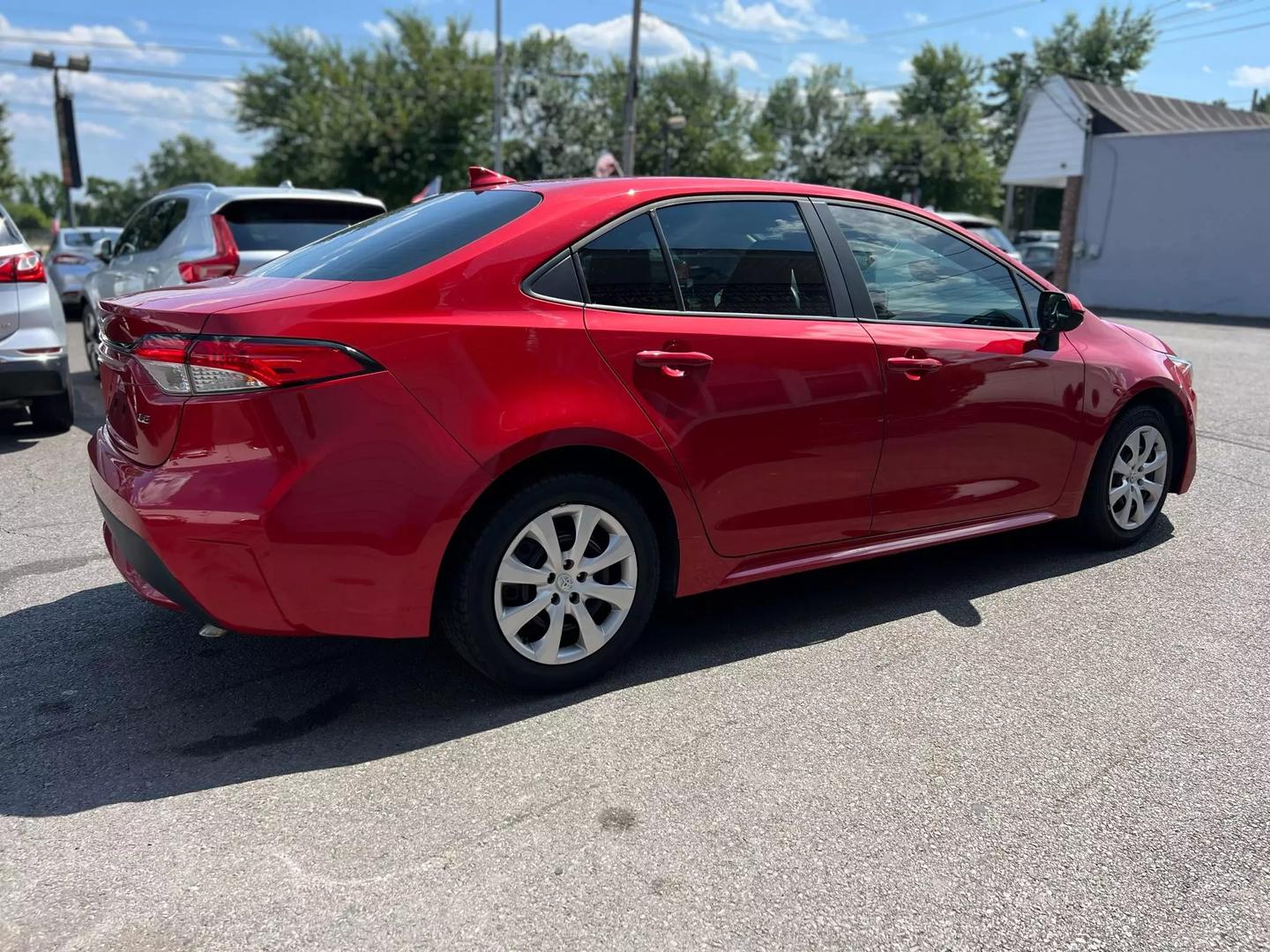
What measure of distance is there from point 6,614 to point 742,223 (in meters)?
3.16

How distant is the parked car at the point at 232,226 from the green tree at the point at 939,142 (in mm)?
52633

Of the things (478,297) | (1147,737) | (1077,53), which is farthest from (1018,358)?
(1077,53)

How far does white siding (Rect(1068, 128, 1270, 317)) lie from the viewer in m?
19.8

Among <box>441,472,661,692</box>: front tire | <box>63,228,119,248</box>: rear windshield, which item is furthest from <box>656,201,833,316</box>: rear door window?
<box>63,228,119,248</box>: rear windshield

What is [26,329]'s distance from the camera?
21.2ft

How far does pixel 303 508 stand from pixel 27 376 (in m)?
4.78

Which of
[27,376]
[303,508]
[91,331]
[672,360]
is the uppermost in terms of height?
[672,360]

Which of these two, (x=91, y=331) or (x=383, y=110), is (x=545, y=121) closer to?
(x=383, y=110)

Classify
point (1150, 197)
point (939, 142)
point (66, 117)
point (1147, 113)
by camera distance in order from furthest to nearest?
point (939, 142), point (66, 117), point (1147, 113), point (1150, 197)

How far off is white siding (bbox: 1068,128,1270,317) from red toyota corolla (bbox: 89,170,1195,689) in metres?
19.1

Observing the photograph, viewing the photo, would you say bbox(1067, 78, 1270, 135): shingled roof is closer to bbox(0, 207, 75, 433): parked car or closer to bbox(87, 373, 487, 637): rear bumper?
bbox(0, 207, 75, 433): parked car

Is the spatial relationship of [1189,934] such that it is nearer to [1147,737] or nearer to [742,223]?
[1147,737]

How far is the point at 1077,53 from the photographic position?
6141 centimetres

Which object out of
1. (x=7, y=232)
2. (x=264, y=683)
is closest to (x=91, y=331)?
(x=7, y=232)
